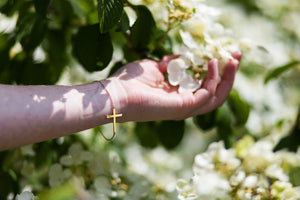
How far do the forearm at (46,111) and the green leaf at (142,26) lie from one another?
191 mm

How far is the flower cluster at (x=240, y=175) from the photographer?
950 mm

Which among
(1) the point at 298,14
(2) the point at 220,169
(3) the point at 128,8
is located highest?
(3) the point at 128,8

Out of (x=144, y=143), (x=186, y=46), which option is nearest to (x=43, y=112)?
(x=186, y=46)

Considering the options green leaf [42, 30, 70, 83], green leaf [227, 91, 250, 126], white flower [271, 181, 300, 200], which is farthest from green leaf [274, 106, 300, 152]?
green leaf [42, 30, 70, 83]

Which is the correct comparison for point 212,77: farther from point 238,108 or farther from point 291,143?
point 291,143

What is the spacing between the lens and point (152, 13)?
1139 mm

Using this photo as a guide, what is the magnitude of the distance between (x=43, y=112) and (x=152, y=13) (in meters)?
0.44

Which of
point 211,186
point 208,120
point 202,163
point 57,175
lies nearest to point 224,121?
point 208,120

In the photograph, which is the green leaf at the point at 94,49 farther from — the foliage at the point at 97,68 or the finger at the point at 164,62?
the finger at the point at 164,62

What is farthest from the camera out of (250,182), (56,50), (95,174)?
(56,50)

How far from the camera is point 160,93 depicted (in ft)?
3.40

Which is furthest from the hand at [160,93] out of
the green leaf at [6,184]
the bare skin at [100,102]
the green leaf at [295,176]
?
the green leaf at [6,184]

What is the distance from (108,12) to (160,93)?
0.27 metres

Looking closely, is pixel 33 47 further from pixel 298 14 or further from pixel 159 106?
pixel 298 14
